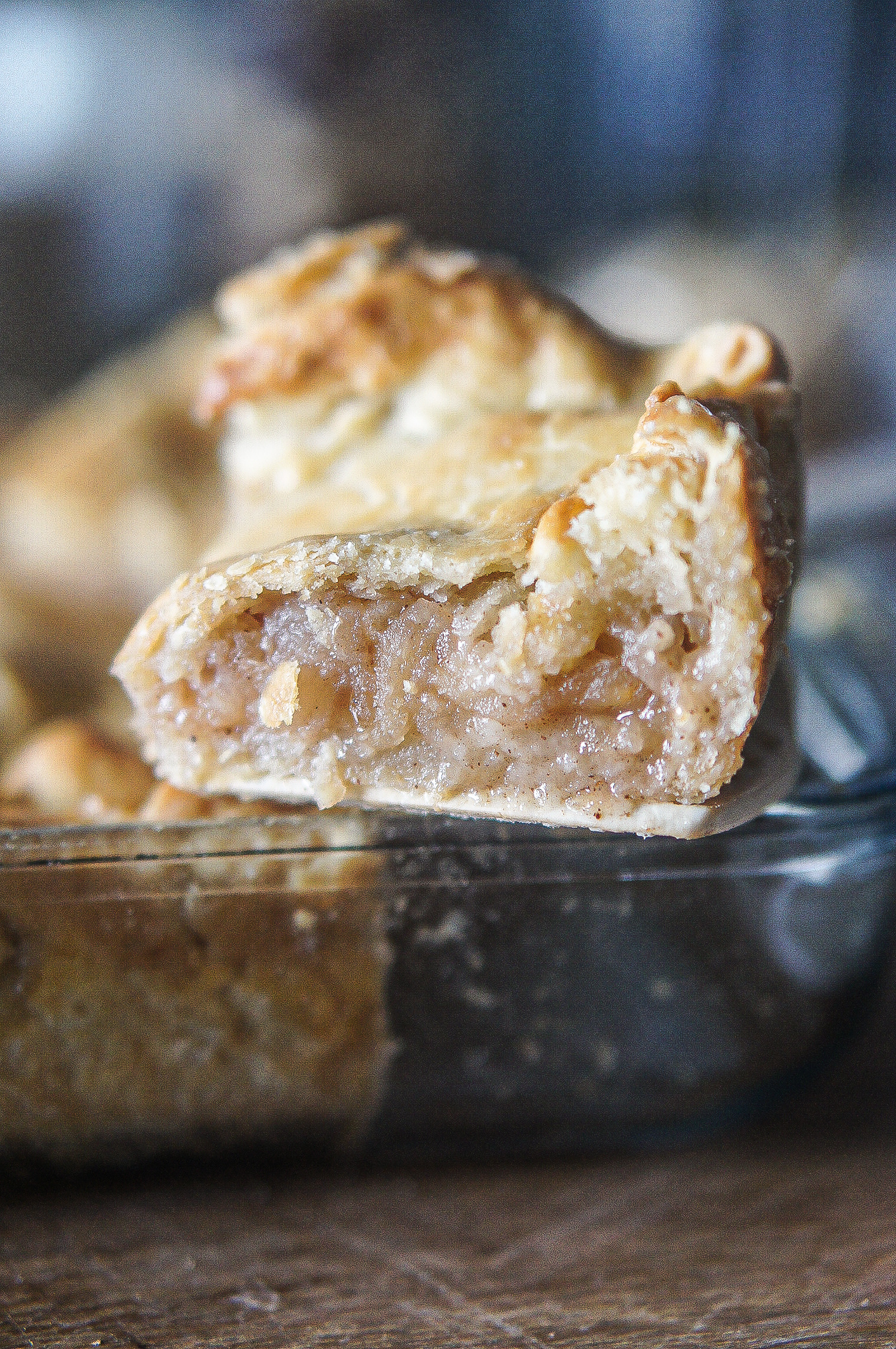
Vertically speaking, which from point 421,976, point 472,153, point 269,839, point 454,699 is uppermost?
point 472,153

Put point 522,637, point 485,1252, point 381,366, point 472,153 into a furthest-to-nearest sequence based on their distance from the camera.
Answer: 1. point 472,153
2. point 381,366
3. point 485,1252
4. point 522,637

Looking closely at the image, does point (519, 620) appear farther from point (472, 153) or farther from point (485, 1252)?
point (472, 153)

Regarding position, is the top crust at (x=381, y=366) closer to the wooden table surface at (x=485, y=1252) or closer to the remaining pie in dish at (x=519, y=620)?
the remaining pie in dish at (x=519, y=620)

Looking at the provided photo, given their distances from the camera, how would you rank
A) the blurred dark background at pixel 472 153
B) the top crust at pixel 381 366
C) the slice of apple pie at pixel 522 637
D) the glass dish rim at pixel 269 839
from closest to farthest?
the slice of apple pie at pixel 522 637 < the glass dish rim at pixel 269 839 < the top crust at pixel 381 366 < the blurred dark background at pixel 472 153

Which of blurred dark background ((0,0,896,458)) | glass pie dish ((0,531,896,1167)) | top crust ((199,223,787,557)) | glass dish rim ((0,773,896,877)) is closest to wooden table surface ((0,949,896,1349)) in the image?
glass pie dish ((0,531,896,1167))

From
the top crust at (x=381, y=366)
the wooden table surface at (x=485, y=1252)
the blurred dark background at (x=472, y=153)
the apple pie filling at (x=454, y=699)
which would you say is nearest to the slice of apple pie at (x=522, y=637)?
the apple pie filling at (x=454, y=699)

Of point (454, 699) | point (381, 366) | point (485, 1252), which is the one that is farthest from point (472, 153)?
point (485, 1252)
